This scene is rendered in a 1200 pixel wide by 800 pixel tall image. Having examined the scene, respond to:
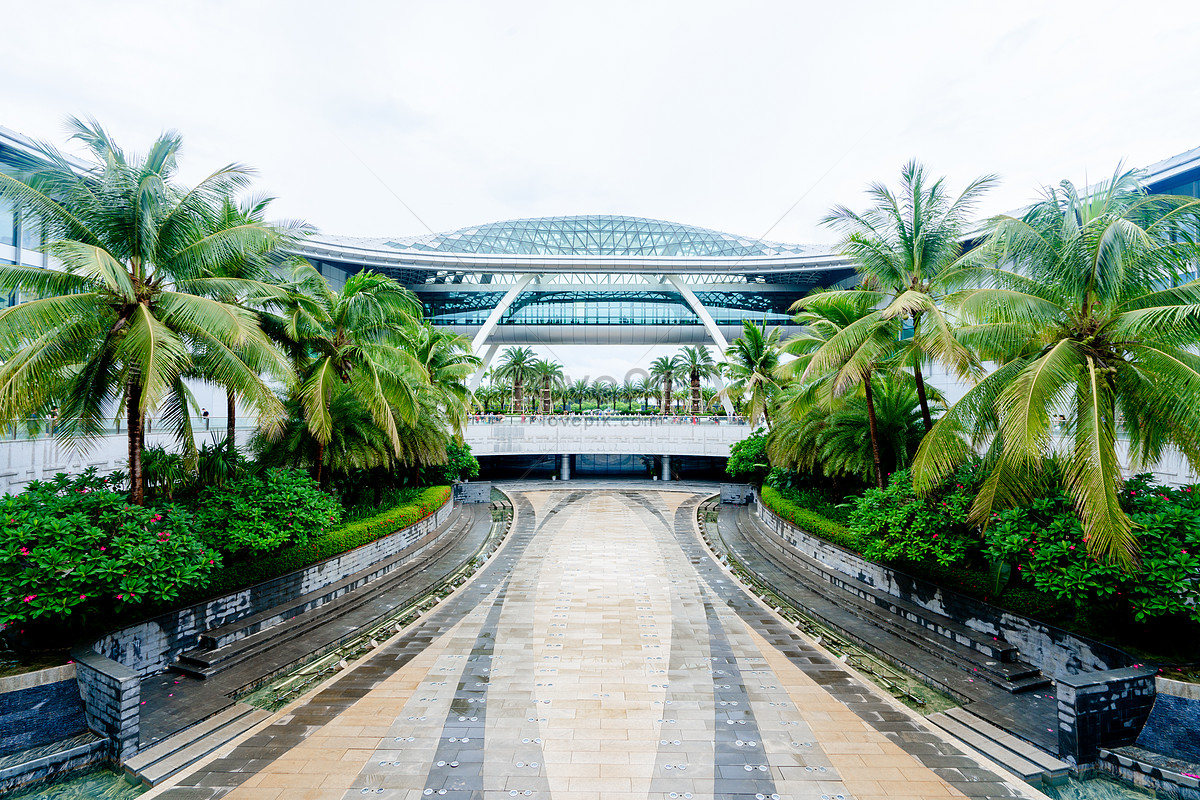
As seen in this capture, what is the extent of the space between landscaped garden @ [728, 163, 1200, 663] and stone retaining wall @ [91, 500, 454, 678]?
12580mm

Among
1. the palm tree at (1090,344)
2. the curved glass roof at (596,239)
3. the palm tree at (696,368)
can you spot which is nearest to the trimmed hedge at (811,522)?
the palm tree at (1090,344)

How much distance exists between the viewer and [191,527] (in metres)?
10.2

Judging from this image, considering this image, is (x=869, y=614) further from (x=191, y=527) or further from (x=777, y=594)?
(x=191, y=527)

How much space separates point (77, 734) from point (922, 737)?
11671mm

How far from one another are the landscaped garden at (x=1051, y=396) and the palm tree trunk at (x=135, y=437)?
1341 cm

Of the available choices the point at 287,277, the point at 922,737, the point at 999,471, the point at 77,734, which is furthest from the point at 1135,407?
the point at 287,277

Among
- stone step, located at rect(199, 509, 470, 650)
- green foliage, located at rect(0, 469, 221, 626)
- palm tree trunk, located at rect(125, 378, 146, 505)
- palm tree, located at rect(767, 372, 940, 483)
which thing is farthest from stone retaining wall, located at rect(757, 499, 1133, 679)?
palm tree trunk, located at rect(125, 378, 146, 505)

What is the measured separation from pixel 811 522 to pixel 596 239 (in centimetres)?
4365

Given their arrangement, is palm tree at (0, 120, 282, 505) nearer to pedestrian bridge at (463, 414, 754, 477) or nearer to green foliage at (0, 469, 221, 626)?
green foliage at (0, 469, 221, 626)

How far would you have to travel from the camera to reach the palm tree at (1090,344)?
7988 mm

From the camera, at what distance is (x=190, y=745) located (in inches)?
294

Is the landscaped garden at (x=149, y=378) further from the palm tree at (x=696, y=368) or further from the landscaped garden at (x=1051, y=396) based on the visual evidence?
the palm tree at (x=696, y=368)

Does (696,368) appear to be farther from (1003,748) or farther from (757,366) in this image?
(1003,748)

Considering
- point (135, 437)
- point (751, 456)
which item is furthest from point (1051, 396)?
point (751, 456)
